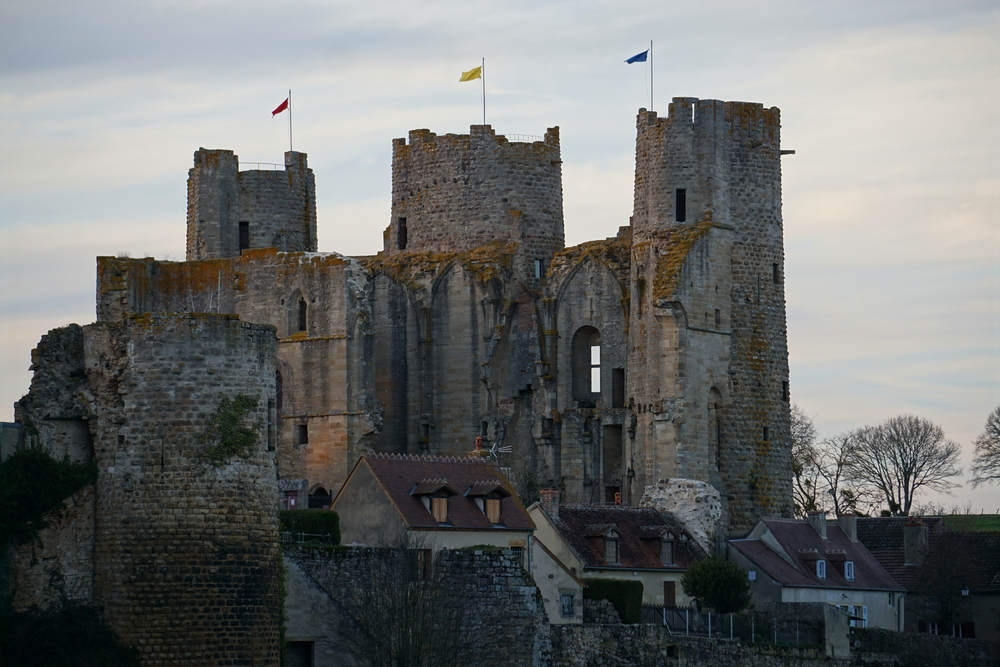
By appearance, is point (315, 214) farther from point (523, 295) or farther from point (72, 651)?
point (72, 651)

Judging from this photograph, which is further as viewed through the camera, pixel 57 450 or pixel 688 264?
pixel 688 264

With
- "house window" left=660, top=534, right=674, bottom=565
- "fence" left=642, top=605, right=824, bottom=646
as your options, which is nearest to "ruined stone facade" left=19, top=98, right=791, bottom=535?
"house window" left=660, top=534, right=674, bottom=565

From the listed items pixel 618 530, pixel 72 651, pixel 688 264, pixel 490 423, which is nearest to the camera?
pixel 72 651

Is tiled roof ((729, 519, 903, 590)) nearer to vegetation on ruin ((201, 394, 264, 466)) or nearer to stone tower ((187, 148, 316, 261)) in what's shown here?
stone tower ((187, 148, 316, 261))

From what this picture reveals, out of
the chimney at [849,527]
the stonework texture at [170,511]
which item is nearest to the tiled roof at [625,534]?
the chimney at [849,527]

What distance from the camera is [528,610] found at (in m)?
50.3

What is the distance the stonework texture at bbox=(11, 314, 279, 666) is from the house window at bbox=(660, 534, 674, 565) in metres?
17.7

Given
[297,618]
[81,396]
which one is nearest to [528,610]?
[297,618]

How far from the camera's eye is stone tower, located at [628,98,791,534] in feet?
213

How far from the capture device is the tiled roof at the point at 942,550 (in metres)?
68.6

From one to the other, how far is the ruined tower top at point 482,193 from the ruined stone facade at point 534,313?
9 centimetres

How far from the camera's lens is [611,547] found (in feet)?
189

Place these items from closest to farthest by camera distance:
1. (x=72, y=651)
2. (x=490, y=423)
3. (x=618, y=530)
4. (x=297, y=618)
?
(x=72, y=651)
(x=297, y=618)
(x=618, y=530)
(x=490, y=423)

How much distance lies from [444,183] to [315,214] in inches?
179
